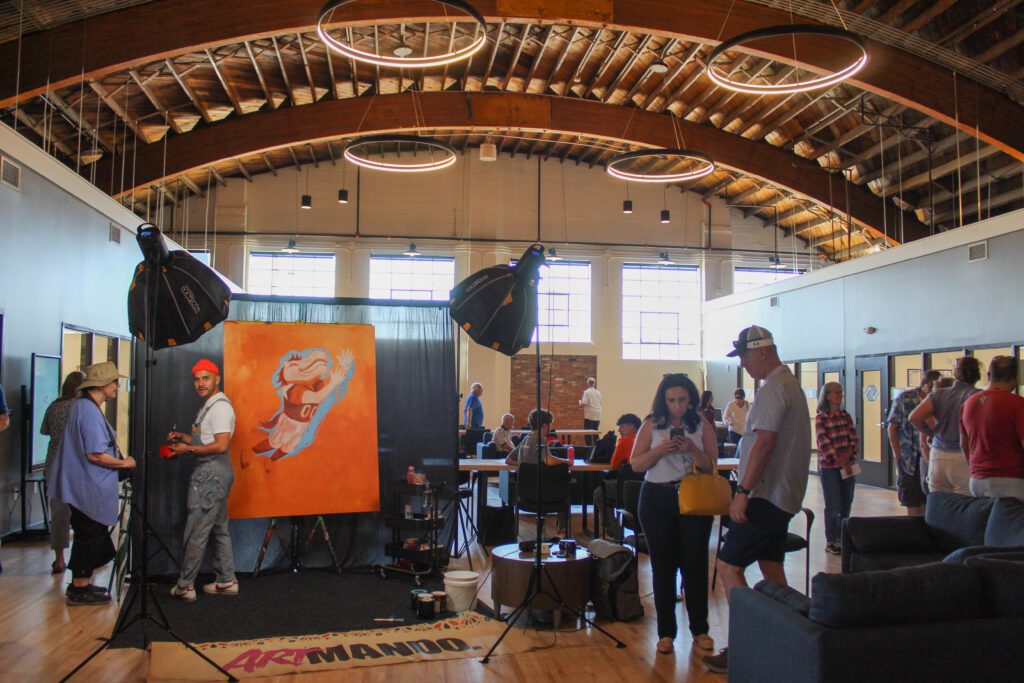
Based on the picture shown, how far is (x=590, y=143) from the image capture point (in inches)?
691

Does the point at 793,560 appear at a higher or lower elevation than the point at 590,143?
lower

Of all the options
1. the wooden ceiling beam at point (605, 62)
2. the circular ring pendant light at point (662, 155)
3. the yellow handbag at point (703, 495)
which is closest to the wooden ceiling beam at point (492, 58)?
the wooden ceiling beam at point (605, 62)

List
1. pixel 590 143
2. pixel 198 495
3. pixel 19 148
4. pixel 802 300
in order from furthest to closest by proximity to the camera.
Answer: pixel 590 143
pixel 802 300
pixel 19 148
pixel 198 495

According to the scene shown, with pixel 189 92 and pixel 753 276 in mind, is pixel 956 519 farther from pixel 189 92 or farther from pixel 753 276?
pixel 753 276

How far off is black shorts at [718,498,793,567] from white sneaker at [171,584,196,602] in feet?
11.8

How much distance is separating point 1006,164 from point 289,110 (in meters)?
12.3

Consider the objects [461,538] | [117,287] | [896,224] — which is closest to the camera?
[461,538]

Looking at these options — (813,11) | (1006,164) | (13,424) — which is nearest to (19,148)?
(13,424)

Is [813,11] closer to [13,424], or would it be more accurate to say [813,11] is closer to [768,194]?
[768,194]

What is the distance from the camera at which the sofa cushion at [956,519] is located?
4594mm

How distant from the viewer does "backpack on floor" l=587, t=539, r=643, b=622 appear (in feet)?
16.1

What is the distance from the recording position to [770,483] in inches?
145

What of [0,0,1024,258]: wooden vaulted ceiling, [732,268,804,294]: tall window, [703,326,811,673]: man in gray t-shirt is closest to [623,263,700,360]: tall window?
[732,268,804,294]: tall window

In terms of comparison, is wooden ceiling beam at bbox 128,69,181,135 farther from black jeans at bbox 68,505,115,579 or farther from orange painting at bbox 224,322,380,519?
black jeans at bbox 68,505,115,579
